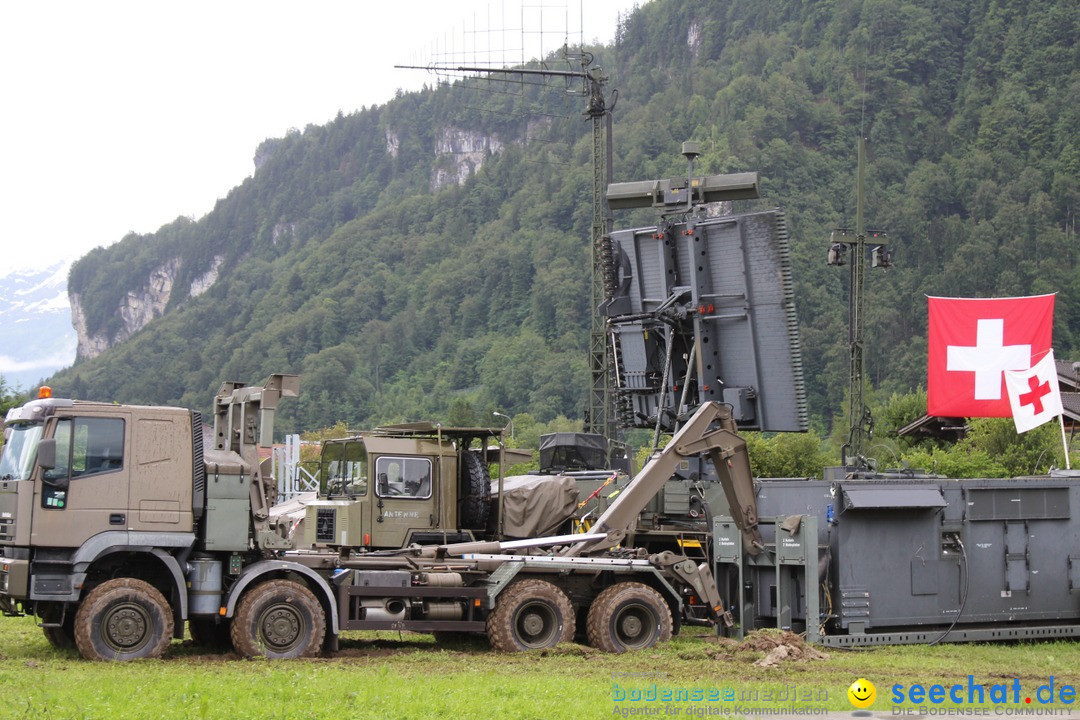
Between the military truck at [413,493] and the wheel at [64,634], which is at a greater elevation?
the military truck at [413,493]

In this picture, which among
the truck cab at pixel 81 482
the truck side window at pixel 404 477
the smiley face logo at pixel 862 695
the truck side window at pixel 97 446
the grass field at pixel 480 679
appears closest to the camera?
the grass field at pixel 480 679

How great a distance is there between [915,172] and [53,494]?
377ft

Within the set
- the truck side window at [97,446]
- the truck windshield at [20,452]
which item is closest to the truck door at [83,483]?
the truck side window at [97,446]

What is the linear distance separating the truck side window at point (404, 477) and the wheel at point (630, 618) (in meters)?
2.89

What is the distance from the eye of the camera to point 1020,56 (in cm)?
13375

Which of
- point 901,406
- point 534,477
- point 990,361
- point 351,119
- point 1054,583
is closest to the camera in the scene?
point 1054,583

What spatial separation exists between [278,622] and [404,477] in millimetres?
3356

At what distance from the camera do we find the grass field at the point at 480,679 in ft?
33.7

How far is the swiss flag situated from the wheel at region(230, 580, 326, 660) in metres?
13.0

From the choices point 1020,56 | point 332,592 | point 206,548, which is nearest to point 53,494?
point 206,548

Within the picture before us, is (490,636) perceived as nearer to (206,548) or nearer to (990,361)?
(206,548)

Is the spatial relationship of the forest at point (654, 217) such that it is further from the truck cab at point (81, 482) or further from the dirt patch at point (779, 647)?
the truck cab at point (81, 482)

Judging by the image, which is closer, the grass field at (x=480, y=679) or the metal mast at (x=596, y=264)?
the grass field at (x=480, y=679)

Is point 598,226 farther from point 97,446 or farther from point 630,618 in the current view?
point 97,446
